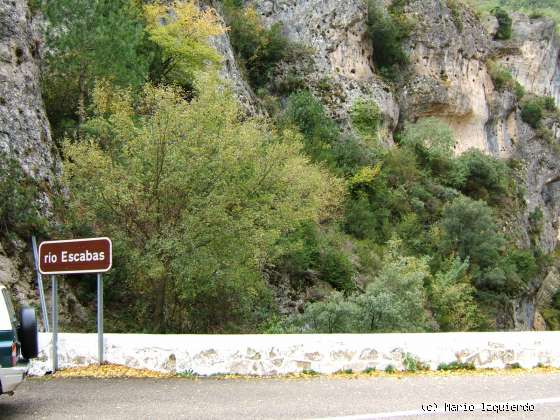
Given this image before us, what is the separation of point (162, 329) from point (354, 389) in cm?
851

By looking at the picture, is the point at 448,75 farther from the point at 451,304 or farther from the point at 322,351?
the point at 322,351

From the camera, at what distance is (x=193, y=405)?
305 inches

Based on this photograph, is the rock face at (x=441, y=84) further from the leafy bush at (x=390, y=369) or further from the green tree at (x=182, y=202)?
the leafy bush at (x=390, y=369)

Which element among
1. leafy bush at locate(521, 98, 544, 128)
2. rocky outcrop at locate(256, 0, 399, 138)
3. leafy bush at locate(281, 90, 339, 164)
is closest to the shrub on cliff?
rocky outcrop at locate(256, 0, 399, 138)

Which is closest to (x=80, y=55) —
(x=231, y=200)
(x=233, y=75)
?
(x=231, y=200)

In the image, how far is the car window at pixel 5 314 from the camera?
23.4ft

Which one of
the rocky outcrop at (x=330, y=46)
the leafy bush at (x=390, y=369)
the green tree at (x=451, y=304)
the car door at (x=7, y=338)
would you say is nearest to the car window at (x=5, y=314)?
the car door at (x=7, y=338)

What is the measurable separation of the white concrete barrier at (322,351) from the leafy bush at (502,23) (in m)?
62.9

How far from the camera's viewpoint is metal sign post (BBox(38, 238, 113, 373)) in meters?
9.80

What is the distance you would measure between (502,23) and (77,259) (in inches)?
2603

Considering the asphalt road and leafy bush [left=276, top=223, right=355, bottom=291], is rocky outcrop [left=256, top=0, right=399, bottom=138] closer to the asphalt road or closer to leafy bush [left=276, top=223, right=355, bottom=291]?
leafy bush [left=276, top=223, right=355, bottom=291]

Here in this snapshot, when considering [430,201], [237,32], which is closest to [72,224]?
[237,32]

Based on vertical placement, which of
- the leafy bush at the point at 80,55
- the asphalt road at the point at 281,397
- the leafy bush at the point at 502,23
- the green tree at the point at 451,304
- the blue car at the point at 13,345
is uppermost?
the leafy bush at the point at 502,23

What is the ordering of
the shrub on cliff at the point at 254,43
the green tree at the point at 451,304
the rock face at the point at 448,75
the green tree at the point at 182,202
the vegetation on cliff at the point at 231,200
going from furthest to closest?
the rock face at the point at 448,75 < the shrub on cliff at the point at 254,43 < the green tree at the point at 451,304 < the vegetation on cliff at the point at 231,200 < the green tree at the point at 182,202
